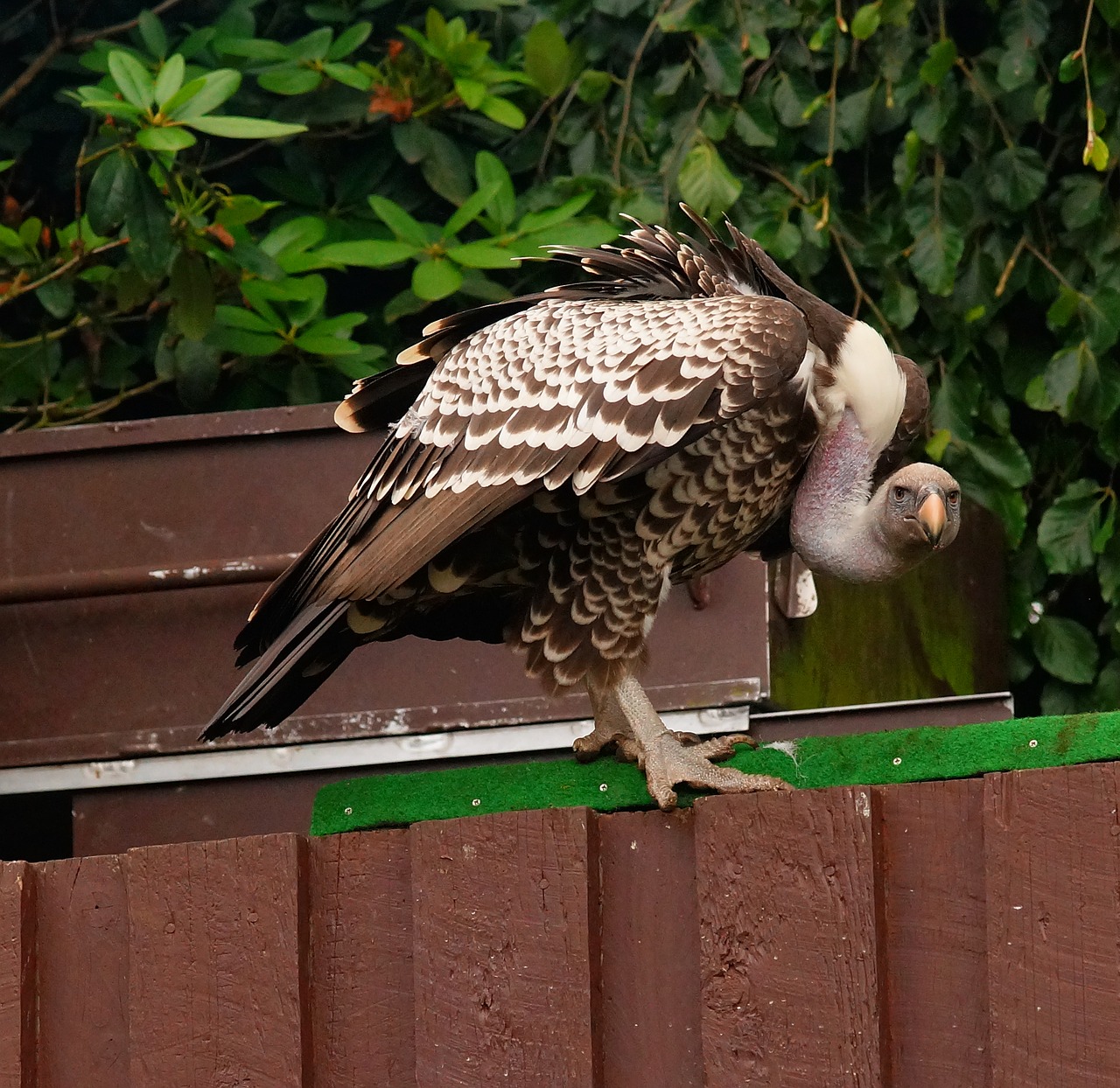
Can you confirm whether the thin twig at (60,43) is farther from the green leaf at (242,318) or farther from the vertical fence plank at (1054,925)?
the vertical fence plank at (1054,925)

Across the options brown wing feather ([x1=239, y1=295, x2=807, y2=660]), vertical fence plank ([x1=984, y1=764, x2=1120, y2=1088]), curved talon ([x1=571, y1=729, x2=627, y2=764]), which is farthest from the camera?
curved talon ([x1=571, y1=729, x2=627, y2=764])

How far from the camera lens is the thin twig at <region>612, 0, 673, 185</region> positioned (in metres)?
5.05

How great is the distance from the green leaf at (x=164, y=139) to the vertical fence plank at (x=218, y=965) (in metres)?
1.99

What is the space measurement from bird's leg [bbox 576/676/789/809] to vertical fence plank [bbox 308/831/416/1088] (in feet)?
1.47

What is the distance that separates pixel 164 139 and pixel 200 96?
6.5 inches

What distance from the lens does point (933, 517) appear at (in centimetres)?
339

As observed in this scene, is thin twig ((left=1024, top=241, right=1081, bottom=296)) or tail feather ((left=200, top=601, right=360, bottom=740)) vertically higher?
thin twig ((left=1024, top=241, right=1081, bottom=296))

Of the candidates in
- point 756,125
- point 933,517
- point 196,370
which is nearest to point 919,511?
point 933,517

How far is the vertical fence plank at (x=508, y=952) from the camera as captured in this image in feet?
7.66

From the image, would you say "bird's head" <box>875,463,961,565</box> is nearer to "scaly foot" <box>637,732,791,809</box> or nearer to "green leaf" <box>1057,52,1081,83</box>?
"scaly foot" <box>637,732,791,809</box>

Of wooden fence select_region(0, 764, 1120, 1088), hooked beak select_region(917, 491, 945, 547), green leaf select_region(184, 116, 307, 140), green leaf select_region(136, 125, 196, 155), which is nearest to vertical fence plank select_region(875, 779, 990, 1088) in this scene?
wooden fence select_region(0, 764, 1120, 1088)

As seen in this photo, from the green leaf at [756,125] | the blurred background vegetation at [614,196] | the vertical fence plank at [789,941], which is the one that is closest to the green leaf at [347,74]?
the blurred background vegetation at [614,196]

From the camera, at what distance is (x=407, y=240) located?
4.63 meters

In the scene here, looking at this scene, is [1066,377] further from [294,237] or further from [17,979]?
[17,979]
